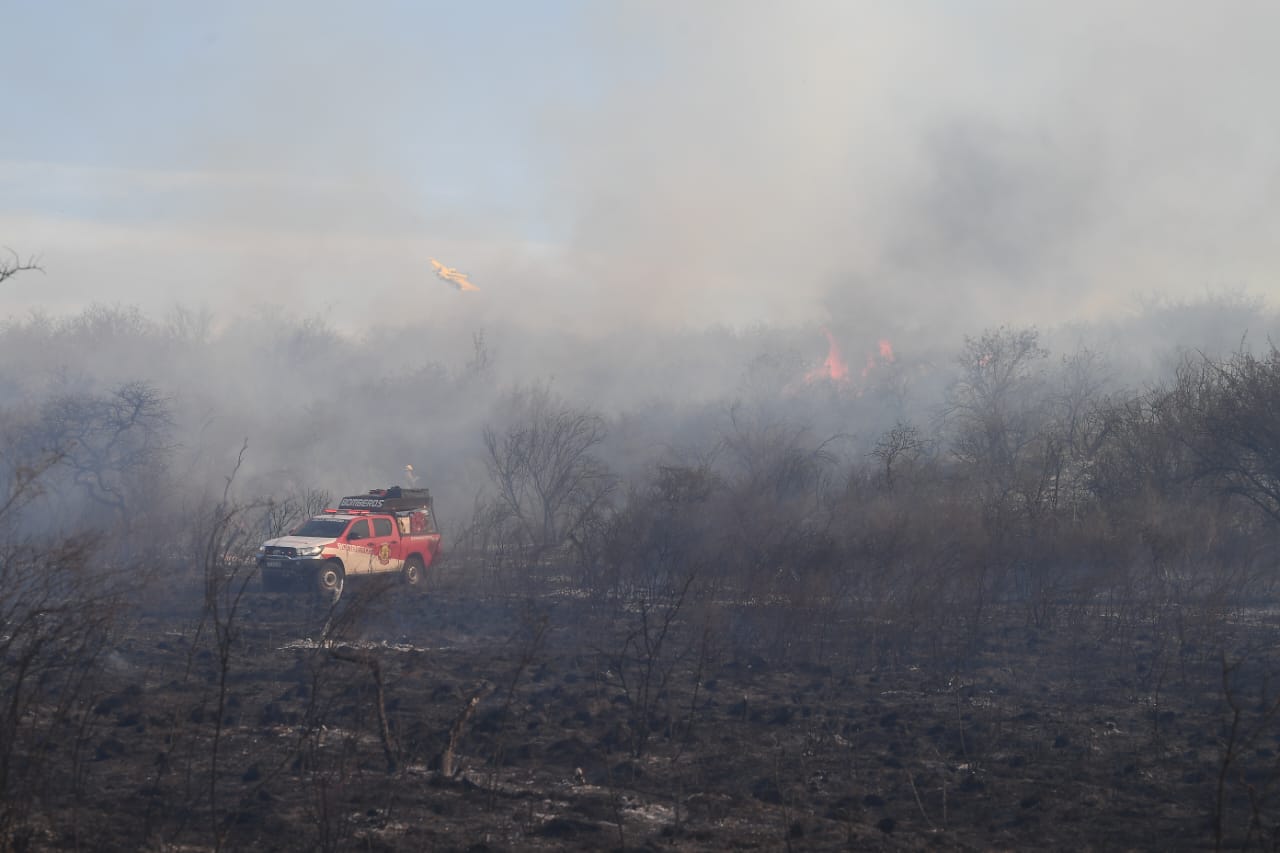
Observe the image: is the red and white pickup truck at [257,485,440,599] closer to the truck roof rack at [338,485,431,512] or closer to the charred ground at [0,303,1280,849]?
the truck roof rack at [338,485,431,512]

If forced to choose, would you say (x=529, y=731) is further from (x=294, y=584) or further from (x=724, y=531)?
(x=294, y=584)

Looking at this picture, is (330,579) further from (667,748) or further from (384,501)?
(667,748)

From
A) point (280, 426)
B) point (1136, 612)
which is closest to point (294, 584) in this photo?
point (1136, 612)

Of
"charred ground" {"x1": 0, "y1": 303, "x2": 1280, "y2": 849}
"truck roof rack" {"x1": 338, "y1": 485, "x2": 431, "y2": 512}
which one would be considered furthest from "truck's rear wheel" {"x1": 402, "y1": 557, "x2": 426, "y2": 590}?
"truck roof rack" {"x1": 338, "y1": 485, "x2": 431, "y2": 512}

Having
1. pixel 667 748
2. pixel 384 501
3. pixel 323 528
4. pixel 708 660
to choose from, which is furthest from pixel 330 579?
pixel 667 748

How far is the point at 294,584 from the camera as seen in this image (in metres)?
16.4

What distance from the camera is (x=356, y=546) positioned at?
678 inches

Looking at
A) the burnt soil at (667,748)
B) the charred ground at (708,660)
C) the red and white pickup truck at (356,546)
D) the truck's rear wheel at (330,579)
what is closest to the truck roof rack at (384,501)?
the red and white pickup truck at (356,546)

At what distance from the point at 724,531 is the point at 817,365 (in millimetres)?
35759

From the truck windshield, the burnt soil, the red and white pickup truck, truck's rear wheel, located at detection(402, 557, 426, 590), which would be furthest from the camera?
truck's rear wheel, located at detection(402, 557, 426, 590)

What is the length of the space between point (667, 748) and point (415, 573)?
1146cm

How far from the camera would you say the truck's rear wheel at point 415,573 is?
722 inches

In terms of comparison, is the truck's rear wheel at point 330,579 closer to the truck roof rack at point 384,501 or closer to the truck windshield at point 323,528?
the truck windshield at point 323,528

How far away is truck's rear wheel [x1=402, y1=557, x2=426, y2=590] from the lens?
60.2ft
